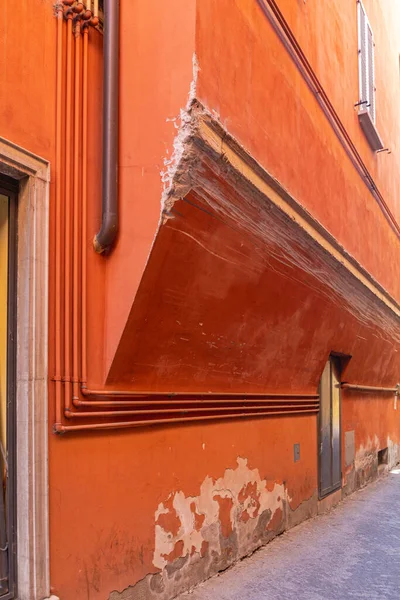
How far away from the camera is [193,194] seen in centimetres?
406

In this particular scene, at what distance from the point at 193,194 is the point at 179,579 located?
111 inches

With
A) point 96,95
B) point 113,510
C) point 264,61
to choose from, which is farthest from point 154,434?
point 264,61

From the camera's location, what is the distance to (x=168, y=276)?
13.7ft

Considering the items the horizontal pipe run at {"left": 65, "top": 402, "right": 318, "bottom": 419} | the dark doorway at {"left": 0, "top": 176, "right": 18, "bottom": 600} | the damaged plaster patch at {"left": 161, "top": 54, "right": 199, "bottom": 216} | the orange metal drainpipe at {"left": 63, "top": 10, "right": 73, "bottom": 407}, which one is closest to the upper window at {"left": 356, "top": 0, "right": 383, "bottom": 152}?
the horizontal pipe run at {"left": 65, "top": 402, "right": 318, "bottom": 419}

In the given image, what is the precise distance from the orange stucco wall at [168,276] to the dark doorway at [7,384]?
22 centimetres

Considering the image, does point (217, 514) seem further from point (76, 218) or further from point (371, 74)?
point (371, 74)

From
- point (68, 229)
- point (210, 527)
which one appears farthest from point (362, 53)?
point (210, 527)

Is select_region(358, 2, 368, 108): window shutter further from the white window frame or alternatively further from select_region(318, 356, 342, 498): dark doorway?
select_region(318, 356, 342, 498): dark doorway

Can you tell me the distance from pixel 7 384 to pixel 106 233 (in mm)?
1104

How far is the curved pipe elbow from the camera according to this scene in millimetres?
3896

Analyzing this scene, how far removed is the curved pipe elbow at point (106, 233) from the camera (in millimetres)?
3896

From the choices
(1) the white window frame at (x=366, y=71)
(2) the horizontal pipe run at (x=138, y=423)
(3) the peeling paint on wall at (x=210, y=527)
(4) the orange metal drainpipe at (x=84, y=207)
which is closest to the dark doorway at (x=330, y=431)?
(3) the peeling paint on wall at (x=210, y=527)

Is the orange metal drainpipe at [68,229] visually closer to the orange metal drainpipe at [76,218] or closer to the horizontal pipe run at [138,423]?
the orange metal drainpipe at [76,218]

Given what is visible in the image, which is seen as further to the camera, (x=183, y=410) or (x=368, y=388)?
(x=368, y=388)
